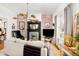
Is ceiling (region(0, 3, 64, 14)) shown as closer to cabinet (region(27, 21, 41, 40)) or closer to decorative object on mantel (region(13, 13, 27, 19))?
decorative object on mantel (region(13, 13, 27, 19))

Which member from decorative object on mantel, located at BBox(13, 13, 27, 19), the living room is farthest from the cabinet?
decorative object on mantel, located at BBox(13, 13, 27, 19)

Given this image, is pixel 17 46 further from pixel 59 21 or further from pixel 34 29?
pixel 59 21

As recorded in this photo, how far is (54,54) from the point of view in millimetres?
2527

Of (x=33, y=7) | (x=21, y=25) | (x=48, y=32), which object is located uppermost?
(x=33, y=7)

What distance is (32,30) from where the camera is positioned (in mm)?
2547

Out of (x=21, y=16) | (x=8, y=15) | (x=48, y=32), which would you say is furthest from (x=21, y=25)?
(x=48, y=32)

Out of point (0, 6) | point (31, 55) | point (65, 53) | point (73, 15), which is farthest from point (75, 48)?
point (0, 6)

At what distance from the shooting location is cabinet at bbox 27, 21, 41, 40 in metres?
2.53

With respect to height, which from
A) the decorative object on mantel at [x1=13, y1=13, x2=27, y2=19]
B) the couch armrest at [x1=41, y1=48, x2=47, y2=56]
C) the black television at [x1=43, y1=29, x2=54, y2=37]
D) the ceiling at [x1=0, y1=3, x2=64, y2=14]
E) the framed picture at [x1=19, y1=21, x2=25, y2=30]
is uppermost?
the ceiling at [x1=0, y1=3, x2=64, y2=14]

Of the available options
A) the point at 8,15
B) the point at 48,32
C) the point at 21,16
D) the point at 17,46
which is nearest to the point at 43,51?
the point at 48,32

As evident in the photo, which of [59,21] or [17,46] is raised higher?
[59,21]

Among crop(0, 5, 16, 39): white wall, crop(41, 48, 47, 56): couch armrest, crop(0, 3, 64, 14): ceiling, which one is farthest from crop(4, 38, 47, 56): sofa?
crop(0, 3, 64, 14): ceiling

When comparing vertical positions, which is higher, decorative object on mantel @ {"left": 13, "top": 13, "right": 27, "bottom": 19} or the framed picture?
decorative object on mantel @ {"left": 13, "top": 13, "right": 27, "bottom": 19}

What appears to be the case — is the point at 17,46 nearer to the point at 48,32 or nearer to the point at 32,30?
the point at 32,30
